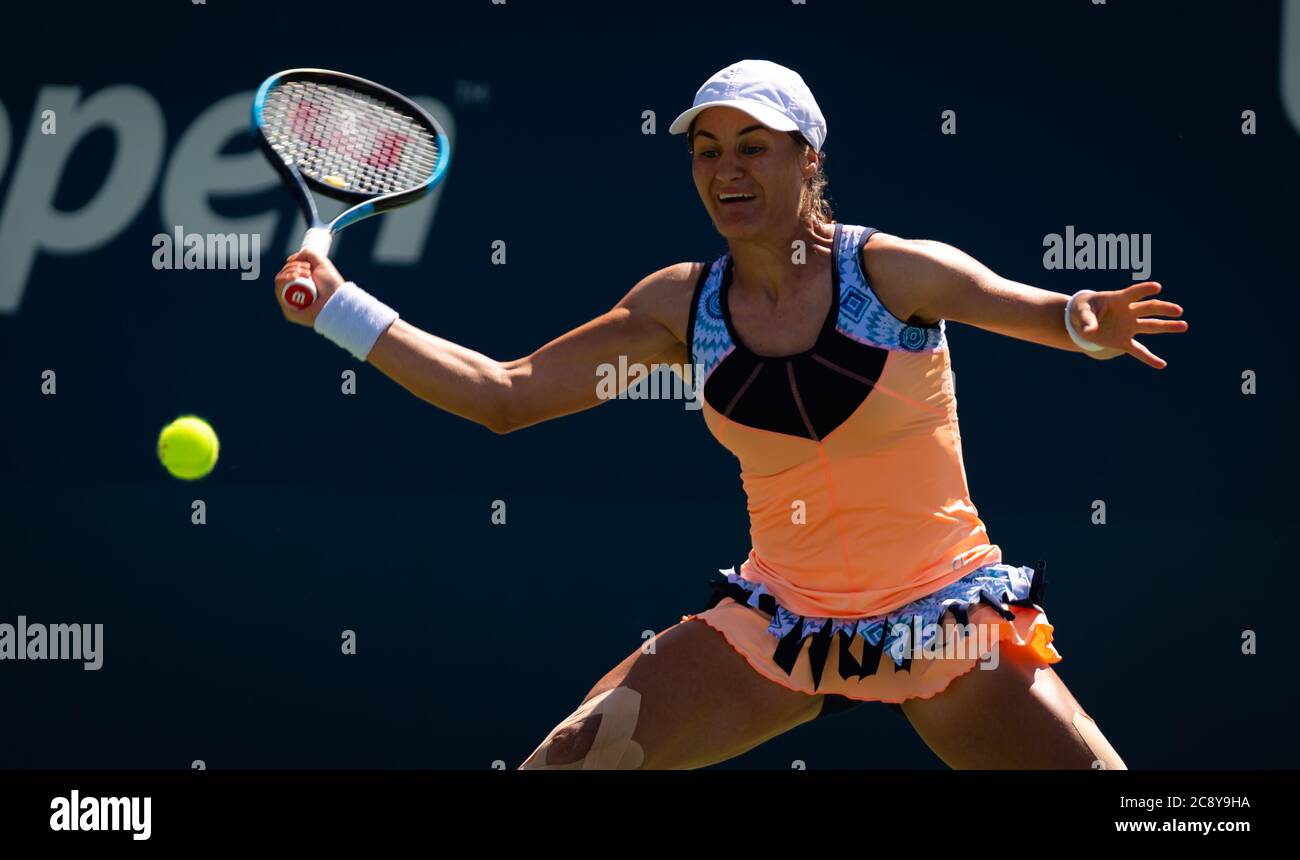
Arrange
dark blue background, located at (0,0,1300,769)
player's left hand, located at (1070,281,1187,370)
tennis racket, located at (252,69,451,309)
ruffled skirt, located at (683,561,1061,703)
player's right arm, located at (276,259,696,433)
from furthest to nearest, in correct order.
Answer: dark blue background, located at (0,0,1300,769), tennis racket, located at (252,69,451,309), player's right arm, located at (276,259,696,433), ruffled skirt, located at (683,561,1061,703), player's left hand, located at (1070,281,1187,370)

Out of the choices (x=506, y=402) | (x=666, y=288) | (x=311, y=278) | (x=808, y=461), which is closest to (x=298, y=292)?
(x=311, y=278)

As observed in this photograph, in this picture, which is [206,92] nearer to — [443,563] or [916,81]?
[443,563]

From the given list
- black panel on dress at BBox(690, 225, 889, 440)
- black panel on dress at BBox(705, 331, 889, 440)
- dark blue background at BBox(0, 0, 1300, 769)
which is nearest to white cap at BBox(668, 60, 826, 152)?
black panel on dress at BBox(690, 225, 889, 440)

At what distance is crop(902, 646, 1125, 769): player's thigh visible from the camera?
313cm

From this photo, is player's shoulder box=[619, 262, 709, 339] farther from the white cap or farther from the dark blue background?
the dark blue background

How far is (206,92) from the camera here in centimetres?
534

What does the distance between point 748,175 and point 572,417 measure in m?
1.99

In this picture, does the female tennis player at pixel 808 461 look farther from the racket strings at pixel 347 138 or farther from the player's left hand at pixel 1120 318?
the racket strings at pixel 347 138

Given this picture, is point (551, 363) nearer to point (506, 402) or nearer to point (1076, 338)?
point (506, 402)

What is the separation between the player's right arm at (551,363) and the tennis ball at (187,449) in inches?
68.9

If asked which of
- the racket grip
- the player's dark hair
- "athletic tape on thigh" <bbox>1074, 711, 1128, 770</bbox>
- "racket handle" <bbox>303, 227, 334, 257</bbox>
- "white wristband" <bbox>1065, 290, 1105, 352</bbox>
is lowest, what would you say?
"athletic tape on thigh" <bbox>1074, 711, 1128, 770</bbox>

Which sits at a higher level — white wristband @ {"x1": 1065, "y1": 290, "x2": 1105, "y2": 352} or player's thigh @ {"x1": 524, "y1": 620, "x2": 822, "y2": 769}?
white wristband @ {"x1": 1065, "y1": 290, "x2": 1105, "y2": 352}

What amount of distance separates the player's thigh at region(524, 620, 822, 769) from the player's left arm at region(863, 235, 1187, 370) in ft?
2.41

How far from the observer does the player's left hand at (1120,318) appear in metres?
3.05
